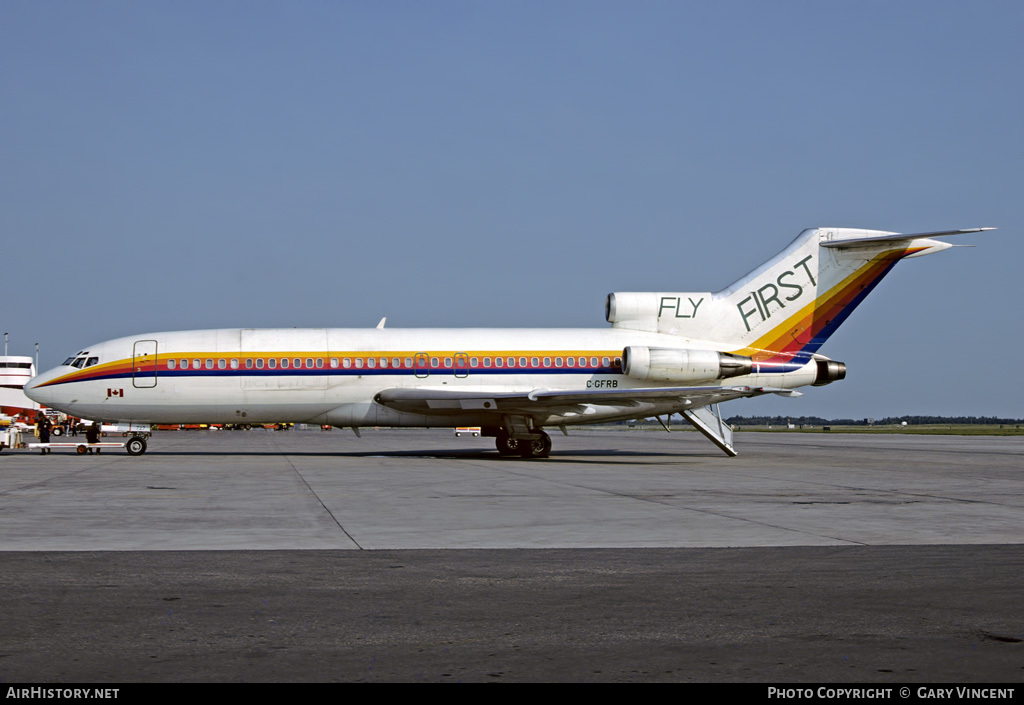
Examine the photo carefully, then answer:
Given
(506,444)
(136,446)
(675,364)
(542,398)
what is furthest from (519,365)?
(136,446)

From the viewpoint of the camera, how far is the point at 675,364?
30828 millimetres

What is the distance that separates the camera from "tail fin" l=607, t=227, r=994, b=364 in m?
32.4

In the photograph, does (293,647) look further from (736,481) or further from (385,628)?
(736,481)

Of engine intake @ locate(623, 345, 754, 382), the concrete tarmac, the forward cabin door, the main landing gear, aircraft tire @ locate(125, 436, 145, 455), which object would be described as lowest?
the concrete tarmac

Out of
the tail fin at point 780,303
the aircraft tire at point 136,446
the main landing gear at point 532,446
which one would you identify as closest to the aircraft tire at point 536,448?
the main landing gear at point 532,446

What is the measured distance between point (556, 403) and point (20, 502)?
17012 mm

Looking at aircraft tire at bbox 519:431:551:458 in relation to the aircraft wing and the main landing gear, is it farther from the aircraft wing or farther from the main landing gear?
the aircraft wing

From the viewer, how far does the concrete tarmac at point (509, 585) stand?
18.8 feet

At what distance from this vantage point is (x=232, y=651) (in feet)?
19.4

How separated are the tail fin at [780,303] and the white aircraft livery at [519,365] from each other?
33 mm

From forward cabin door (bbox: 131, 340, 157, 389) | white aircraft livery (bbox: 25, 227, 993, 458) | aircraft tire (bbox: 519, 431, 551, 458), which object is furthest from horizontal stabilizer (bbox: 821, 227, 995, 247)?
forward cabin door (bbox: 131, 340, 157, 389)

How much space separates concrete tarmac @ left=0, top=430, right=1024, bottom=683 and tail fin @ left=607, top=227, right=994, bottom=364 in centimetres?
1480

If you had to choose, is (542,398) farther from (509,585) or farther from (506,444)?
(509,585)
